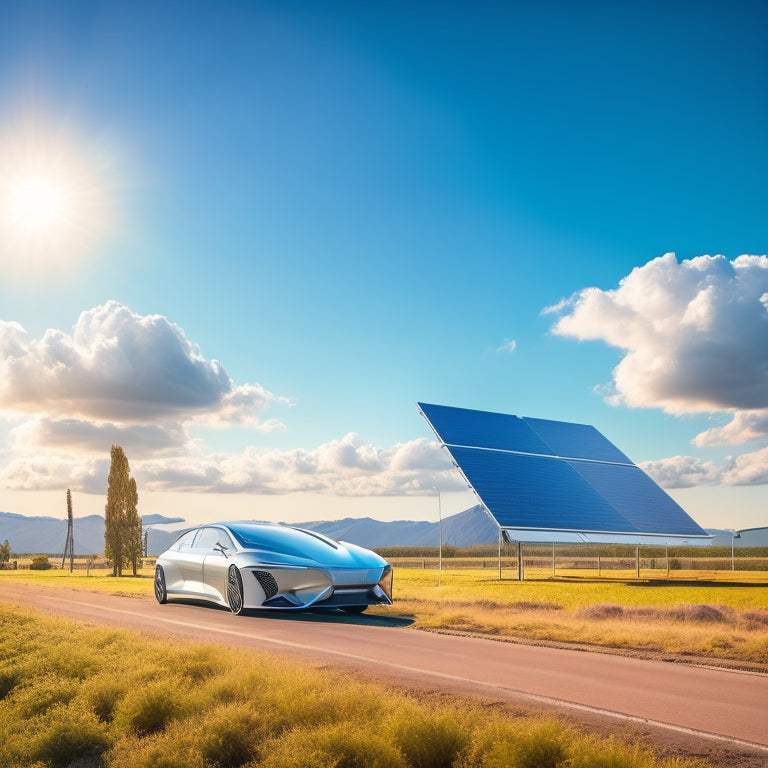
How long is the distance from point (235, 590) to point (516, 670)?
664cm

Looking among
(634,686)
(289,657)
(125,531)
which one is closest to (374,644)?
(289,657)

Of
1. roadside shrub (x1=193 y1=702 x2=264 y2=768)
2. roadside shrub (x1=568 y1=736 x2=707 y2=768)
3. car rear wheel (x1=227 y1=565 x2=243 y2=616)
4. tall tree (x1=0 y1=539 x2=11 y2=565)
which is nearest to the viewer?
roadside shrub (x1=568 y1=736 x2=707 y2=768)

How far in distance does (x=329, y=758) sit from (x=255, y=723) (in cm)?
113

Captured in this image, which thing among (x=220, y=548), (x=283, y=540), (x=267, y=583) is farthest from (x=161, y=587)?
(x=267, y=583)

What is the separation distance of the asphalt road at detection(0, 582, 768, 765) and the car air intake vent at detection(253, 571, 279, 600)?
571 mm

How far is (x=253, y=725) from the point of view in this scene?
653cm

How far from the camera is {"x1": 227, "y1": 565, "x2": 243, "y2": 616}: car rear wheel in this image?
1436cm

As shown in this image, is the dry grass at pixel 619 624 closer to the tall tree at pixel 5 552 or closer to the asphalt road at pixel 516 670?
the asphalt road at pixel 516 670

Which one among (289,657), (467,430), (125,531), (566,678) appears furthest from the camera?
(125,531)

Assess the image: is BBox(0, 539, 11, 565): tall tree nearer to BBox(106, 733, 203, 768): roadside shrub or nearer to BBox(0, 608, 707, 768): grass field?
BBox(0, 608, 707, 768): grass field

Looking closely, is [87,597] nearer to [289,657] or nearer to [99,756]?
[289,657]

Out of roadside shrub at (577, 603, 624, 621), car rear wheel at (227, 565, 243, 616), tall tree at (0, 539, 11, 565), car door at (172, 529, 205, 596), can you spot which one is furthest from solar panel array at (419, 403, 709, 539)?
tall tree at (0, 539, 11, 565)

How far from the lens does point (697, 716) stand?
7168mm

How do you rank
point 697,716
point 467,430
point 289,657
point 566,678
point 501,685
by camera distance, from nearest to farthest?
1. point 697,716
2. point 501,685
3. point 566,678
4. point 289,657
5. point 467,430
